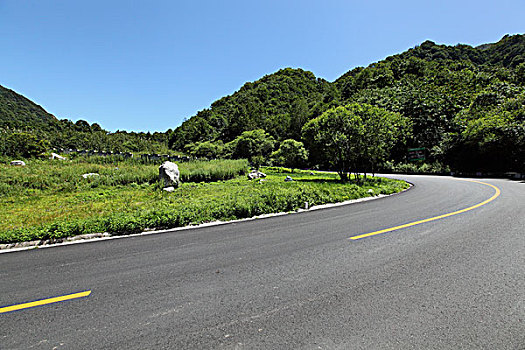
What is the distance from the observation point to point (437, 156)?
32188 millimetres

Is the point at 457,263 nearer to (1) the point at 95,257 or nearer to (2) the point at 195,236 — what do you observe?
(2) the point at 195,236

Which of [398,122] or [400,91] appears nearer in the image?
[398,122]

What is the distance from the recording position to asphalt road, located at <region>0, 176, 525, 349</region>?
7.90 feet

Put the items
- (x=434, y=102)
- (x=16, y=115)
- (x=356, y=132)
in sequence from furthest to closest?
(x=16, y=115)
(x=434, y=102)
(x=356, y=132)

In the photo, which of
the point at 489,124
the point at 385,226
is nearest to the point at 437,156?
the point at 489,124

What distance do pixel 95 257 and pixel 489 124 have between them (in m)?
34.6

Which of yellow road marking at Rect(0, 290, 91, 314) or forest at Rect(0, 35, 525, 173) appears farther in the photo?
forest at Rect(0, 35, 525, 173)

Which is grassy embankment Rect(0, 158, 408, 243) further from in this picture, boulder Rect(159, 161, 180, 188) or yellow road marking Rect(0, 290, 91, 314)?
yellow road marking Rect(0, 290, 91, 314)

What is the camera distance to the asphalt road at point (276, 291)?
2.41 meters

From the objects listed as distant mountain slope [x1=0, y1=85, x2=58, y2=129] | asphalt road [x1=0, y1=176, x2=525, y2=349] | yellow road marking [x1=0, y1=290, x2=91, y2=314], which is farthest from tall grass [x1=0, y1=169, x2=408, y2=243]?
distant mountain slope [x1=0, y1=85, x2=58, y2=129]

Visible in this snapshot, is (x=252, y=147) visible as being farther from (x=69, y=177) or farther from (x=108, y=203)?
(x=108, y=203)

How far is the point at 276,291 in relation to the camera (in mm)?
3258

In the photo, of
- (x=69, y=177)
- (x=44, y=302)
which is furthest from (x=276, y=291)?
(x=69, y=177)

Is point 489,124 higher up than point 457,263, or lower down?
higher up
